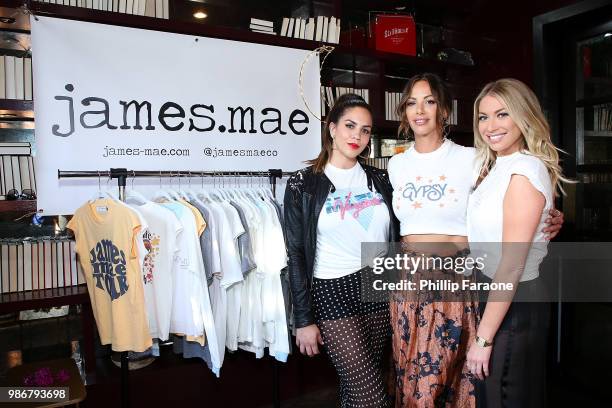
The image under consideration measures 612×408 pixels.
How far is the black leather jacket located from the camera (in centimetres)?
196

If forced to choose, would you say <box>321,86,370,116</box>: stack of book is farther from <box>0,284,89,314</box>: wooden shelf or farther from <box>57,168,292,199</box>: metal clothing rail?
<box>0,284,89,314</box>: wooden shelf

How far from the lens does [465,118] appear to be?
3.98 metres

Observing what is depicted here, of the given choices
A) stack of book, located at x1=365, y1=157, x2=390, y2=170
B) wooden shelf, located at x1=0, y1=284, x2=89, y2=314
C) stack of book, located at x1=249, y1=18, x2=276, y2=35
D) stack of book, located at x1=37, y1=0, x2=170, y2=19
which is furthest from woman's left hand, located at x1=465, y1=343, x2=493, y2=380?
stack of book, located at x1=37, y1=0, x2=170, y2=19

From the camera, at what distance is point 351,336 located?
189 centimetres

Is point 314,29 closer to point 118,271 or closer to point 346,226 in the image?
point 346,226

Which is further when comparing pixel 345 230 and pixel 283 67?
pixel 283 67

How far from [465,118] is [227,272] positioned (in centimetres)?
259

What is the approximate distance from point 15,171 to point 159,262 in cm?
96

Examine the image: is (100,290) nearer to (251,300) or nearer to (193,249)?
(193,249)

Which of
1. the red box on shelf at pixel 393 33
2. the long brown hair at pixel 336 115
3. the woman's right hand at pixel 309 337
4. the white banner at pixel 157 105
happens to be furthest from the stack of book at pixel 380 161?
the woman's right hand at pixel 309 337

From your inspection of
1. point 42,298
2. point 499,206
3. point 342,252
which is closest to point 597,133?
point 499,206

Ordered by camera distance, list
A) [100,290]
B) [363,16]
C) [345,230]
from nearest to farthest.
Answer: [345,230], [100,290], [363,16]

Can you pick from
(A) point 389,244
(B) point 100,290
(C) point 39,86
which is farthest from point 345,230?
(C) point 39,86

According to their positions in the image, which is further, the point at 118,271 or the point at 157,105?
the point at 157,105
